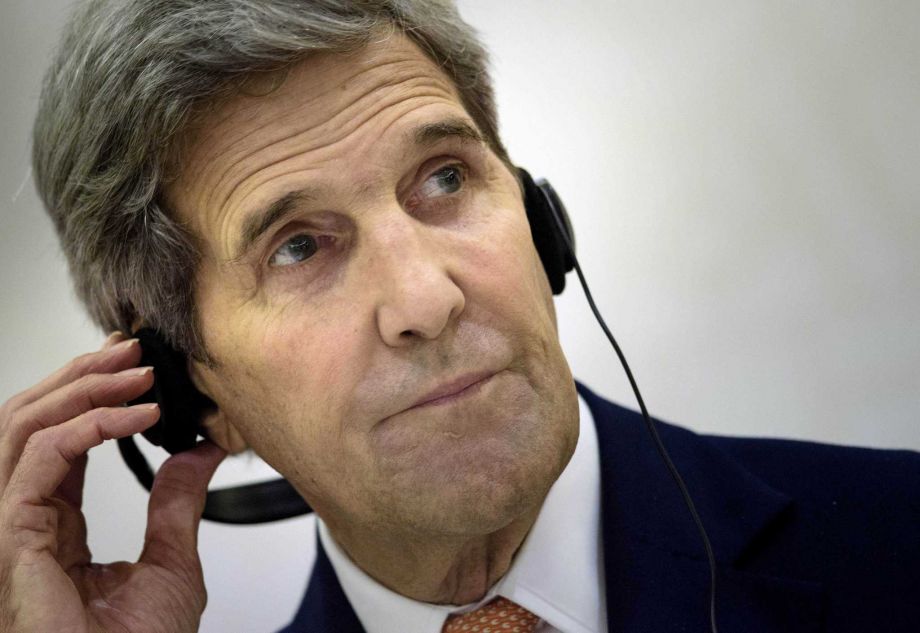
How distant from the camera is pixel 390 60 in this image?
147 centimetres

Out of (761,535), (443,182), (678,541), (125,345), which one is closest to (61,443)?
(125,345)

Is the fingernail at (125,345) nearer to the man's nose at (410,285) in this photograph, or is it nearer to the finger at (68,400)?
the finger at (68,400)

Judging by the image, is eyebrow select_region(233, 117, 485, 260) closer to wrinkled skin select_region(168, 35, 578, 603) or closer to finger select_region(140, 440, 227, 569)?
wrinkled skin select_region(168, 35, 578, 603)

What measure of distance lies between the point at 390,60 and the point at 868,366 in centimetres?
135

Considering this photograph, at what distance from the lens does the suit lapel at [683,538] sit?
1452 mm

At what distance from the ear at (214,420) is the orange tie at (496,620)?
20.4 inches

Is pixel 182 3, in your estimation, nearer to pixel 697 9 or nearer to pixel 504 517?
pixel 504 517

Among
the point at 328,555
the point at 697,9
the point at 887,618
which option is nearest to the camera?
the point at 887,618

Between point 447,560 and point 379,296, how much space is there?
1.72 feet

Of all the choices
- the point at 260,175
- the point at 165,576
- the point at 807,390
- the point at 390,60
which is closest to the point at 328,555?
the point at 165,576

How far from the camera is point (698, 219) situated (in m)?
2.26

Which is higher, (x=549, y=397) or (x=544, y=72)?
(x=544, y=72)

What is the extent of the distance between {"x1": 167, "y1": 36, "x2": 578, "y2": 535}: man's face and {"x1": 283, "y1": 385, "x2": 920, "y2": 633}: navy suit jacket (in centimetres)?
28

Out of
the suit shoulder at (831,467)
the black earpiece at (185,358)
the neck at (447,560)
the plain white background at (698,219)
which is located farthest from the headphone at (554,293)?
the plain white background at (698,219)
